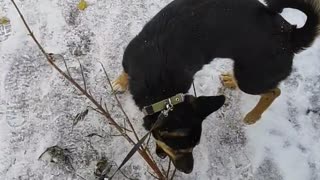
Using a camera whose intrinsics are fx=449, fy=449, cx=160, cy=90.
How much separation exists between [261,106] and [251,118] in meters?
0.14

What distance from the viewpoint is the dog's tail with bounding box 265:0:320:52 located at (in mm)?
2891

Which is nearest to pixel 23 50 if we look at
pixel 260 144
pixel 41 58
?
pixel 41 58

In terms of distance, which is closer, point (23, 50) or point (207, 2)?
point (207, 2)

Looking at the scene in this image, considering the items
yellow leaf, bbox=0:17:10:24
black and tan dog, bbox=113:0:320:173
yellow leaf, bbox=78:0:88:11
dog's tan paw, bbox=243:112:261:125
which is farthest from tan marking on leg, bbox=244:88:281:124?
yellow leaf, bbox=0:17:10:24

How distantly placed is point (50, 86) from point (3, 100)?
405mm

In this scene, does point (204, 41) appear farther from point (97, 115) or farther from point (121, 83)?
point (97, 115)

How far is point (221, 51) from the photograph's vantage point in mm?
3330

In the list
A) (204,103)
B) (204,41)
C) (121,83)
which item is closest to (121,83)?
(121,83)

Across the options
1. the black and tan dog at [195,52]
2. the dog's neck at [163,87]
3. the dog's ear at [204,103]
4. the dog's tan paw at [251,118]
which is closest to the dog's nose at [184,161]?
the black and tan dog at [195,52]

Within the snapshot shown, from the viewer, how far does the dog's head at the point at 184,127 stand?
117 inches

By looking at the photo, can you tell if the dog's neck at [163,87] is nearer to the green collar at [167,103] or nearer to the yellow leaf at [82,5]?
the green collar at [167,103]

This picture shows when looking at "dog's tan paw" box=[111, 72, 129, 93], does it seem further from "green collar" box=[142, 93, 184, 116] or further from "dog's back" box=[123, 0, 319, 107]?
"green collar" box=[142, 93, 184, 116]

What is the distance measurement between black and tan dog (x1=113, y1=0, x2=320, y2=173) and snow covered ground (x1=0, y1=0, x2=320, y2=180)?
561 mm

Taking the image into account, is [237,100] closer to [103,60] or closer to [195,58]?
[195,58]
